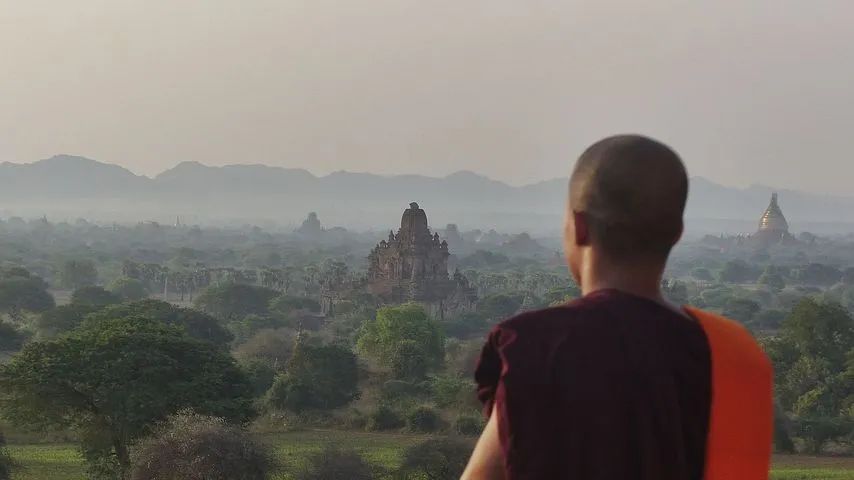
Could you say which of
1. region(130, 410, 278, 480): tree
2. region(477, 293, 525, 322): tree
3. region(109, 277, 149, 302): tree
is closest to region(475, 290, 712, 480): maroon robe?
region(130, 410, 278, 480): tree

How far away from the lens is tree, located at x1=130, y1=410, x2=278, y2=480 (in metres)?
15.9

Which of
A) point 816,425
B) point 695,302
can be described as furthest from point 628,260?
point 695,302

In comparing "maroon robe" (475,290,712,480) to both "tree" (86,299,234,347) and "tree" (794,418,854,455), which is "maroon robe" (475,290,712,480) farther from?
"tree" (86,299,234,347)

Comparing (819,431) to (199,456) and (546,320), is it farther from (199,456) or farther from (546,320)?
(546,320)

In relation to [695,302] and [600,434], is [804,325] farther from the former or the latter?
[695,302]

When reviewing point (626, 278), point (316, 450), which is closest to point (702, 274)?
point (316, 450)

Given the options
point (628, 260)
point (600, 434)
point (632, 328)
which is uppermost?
point (628, 260)

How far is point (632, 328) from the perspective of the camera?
214 cm

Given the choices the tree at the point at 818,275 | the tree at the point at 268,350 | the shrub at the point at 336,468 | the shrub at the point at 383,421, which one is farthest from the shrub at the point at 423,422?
the tree at the point at 818,275

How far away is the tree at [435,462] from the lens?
63.4 ft

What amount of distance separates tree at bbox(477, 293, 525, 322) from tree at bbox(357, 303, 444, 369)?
2033cm

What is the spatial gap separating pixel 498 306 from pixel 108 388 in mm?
45138

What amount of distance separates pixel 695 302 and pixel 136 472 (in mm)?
74088

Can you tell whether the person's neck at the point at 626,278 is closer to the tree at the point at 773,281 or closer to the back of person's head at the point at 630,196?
the back of person's head at the point at 630,196
